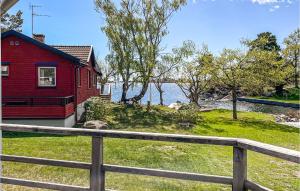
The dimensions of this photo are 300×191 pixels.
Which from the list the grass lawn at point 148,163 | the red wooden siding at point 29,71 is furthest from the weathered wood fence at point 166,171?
the red wooden siding at point 29,71

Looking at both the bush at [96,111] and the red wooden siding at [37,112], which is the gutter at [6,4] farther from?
the bush at [96,111]

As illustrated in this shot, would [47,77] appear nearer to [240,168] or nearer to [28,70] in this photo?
[28,70]

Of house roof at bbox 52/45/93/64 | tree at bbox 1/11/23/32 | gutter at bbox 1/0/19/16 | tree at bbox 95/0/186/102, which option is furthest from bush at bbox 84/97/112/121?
tree at bbox 1/11/23/32

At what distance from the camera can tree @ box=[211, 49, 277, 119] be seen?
24469 mm

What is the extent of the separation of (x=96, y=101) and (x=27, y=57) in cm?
471

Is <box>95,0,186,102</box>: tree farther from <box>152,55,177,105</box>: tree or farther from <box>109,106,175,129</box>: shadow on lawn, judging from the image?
<box>109,106,175,129</box>: shadow on lawn

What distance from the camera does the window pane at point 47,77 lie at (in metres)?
19.5

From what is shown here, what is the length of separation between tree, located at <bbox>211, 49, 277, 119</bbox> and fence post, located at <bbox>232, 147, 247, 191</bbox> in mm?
21662

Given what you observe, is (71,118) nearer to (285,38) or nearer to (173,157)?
(173,157)

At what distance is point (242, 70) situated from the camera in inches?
963

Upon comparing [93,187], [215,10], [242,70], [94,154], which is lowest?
[93,187]

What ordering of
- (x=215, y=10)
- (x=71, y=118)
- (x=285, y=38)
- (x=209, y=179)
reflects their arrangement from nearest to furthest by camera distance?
(x=209, y=179)
(x=71, y=118)
(x=215, y=10)
(x=285, y=38)

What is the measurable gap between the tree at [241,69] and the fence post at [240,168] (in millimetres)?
21662

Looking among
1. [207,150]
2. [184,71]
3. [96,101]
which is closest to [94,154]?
[207,150]
